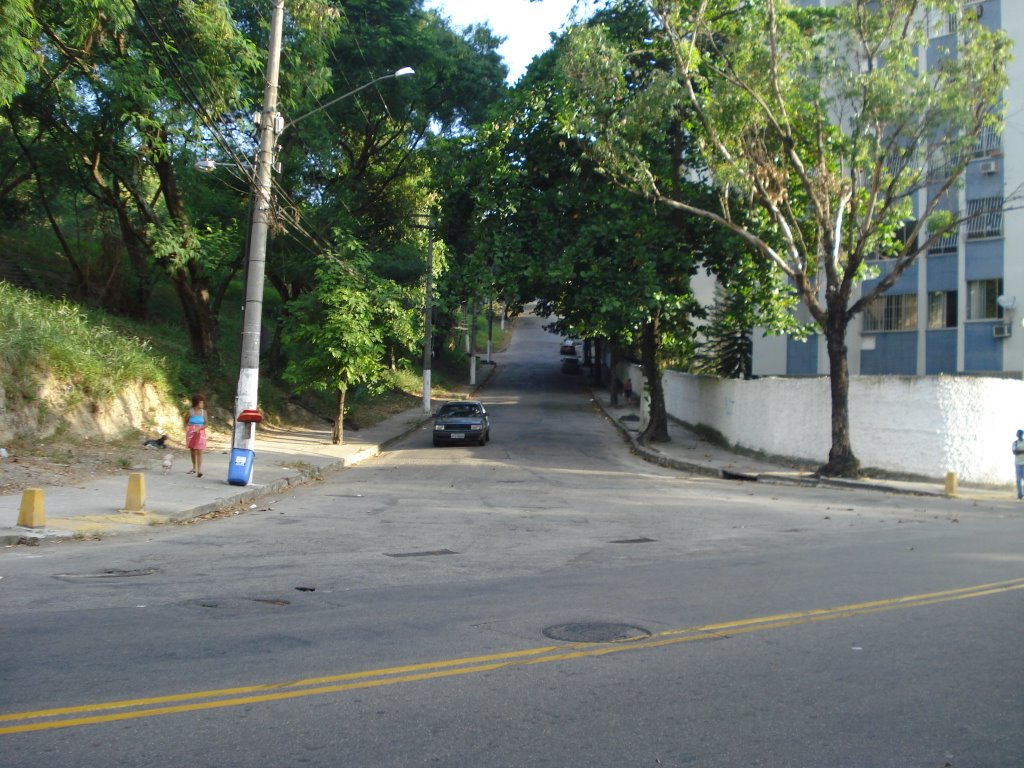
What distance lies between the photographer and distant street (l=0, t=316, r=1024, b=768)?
5.00m

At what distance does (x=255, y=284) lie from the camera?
61.9ft

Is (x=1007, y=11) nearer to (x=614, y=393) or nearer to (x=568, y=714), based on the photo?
(x=614, y=393)

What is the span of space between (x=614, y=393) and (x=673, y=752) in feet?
151

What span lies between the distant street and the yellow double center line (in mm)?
24

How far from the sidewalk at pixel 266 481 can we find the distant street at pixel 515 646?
Result: 2.94 ft

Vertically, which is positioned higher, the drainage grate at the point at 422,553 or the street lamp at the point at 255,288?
the street lamp at the point at 255,288

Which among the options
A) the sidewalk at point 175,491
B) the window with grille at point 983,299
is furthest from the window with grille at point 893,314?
the sidewalk at point 175,491

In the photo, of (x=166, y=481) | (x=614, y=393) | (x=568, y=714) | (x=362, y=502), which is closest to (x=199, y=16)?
(x=166, y=481)

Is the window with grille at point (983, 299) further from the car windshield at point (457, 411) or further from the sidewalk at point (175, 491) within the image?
the sidewalk at point (175, 491)

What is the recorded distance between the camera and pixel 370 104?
3278 centimetres

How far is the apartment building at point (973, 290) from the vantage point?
104 feet

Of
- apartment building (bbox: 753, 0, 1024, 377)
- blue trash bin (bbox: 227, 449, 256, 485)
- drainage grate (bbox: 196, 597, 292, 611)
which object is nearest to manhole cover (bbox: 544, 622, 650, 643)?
drainage grate (bbox: 196, 597, 292, 611)

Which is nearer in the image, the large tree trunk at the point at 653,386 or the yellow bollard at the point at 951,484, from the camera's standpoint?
the yellow bollard at the point at 951,484

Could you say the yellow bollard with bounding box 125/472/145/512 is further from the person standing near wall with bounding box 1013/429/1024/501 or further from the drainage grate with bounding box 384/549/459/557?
the person standing near wall with bounding box 1013/429/1024/501
